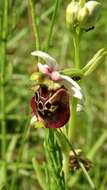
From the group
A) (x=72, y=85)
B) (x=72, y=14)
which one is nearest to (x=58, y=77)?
(x=72, y=85)

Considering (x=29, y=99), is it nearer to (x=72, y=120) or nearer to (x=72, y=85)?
(x=72, y=120)

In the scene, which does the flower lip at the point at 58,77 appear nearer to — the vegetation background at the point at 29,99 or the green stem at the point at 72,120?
the green stem at the point at 72,120

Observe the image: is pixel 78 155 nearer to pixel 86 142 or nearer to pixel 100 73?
pixel 86 142

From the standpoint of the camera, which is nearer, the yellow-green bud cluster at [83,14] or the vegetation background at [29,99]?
the yellow-green bud cluster at [83,14]

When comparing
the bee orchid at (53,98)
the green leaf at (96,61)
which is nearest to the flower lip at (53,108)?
the bee orchid at (53,98)

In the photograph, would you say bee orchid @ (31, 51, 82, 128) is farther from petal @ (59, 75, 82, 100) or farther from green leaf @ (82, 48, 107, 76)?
green leaf @ (82, 48, 107, 76)

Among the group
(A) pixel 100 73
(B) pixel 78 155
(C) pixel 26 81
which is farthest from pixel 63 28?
(B) pixel 78 155
